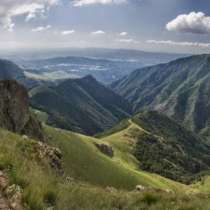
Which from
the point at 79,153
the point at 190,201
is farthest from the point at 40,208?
the point at 79,153

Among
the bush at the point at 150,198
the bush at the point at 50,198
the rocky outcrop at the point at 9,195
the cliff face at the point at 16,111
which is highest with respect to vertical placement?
the rocky outcrop at the point at 9,195

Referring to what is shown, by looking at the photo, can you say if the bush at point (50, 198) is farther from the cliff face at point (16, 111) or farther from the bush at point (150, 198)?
the cliff face at point (16, 111)

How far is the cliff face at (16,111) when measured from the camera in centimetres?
8885

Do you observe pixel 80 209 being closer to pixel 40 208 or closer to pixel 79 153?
pixel 40 208

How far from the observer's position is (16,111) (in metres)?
93.0

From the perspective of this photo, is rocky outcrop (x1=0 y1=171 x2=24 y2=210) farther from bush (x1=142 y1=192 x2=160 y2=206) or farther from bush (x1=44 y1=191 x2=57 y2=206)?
bush (x1=142 y1=192 x2=160 y2=206)

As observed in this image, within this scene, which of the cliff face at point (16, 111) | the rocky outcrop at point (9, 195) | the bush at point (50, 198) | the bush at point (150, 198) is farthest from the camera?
the cliff face at point (16, 111)

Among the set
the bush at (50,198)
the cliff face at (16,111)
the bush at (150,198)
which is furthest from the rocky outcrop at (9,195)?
the cliff face at (16,111)

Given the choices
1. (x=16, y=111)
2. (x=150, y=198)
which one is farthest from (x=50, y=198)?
(x=16, y=111)

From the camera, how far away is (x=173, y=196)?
1491 cm

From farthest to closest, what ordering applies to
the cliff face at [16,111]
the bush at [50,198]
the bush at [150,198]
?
the cliff face at [16,111] < the bush at [150,198] < the bush at [50,198]

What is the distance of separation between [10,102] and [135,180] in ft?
134

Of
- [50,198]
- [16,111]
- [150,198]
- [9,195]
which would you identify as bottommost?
[16,111]

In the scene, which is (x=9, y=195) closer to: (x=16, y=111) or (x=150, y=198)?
(x=150, y=198)
